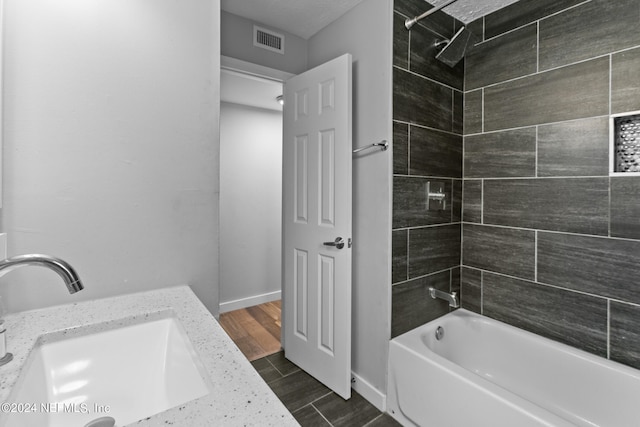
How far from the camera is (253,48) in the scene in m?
2.20

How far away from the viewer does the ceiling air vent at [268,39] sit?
220 cm

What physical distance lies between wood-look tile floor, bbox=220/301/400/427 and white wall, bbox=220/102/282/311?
65cm

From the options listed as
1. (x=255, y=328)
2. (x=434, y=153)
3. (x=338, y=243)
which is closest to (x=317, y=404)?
(x=338, y=243)

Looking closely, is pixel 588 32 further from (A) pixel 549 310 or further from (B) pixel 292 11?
(B) pixel 292 11

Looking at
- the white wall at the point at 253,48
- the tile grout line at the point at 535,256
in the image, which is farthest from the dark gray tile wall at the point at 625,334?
the white wall at the point at 253,48

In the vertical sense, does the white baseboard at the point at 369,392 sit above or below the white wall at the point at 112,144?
below

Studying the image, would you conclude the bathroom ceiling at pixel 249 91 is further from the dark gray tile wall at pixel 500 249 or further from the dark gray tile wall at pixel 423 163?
the dark gray tile wall at pixel 500 249

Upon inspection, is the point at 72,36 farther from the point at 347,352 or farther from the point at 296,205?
the point at 347,352

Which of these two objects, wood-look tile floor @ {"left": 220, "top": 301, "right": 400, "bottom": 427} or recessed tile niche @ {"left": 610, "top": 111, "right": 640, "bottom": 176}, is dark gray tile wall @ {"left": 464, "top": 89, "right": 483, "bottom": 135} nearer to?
recessed tile niche @ {"left": 610, "top": 111, "right": 640, "bottom": 176}

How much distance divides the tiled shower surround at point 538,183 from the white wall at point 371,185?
67 mm

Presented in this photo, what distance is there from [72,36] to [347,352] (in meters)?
1.96

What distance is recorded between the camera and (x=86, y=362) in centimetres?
87

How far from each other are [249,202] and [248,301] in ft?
3.72

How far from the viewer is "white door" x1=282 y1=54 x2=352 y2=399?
1935 mm
